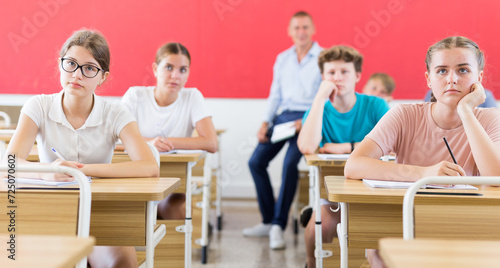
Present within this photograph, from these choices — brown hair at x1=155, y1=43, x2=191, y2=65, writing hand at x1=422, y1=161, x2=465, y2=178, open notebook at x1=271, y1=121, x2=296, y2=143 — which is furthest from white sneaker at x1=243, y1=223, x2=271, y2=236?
writing hand at x1=422, y1=161, x2=465, y2=178

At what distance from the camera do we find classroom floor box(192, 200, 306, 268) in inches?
114

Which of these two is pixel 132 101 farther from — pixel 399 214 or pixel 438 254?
pixel 438 254

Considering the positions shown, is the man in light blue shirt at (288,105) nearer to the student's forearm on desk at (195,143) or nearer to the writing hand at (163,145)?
the student's forearm on desk at (195,143)

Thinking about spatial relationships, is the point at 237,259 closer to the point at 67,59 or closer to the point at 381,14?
the point at 67,59

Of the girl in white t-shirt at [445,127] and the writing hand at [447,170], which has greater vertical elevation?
the girl in white t-shirt at [445,127]

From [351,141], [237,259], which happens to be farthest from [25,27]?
[351,141]

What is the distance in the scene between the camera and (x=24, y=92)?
15.5ft

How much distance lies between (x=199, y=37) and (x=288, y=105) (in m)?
1.27

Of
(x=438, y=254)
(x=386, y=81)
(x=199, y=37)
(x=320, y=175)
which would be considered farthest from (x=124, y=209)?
(x=199, y=37)

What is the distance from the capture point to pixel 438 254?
789 millimetres

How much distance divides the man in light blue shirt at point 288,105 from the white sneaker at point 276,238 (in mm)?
97

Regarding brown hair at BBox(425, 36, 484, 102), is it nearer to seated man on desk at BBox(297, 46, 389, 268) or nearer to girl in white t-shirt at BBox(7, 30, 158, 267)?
seated man on desk at BBox(297, 46, 389, 268)

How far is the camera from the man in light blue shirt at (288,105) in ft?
11.3

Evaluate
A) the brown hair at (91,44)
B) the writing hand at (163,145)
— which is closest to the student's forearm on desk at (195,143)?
the writing hand at (163,145)
